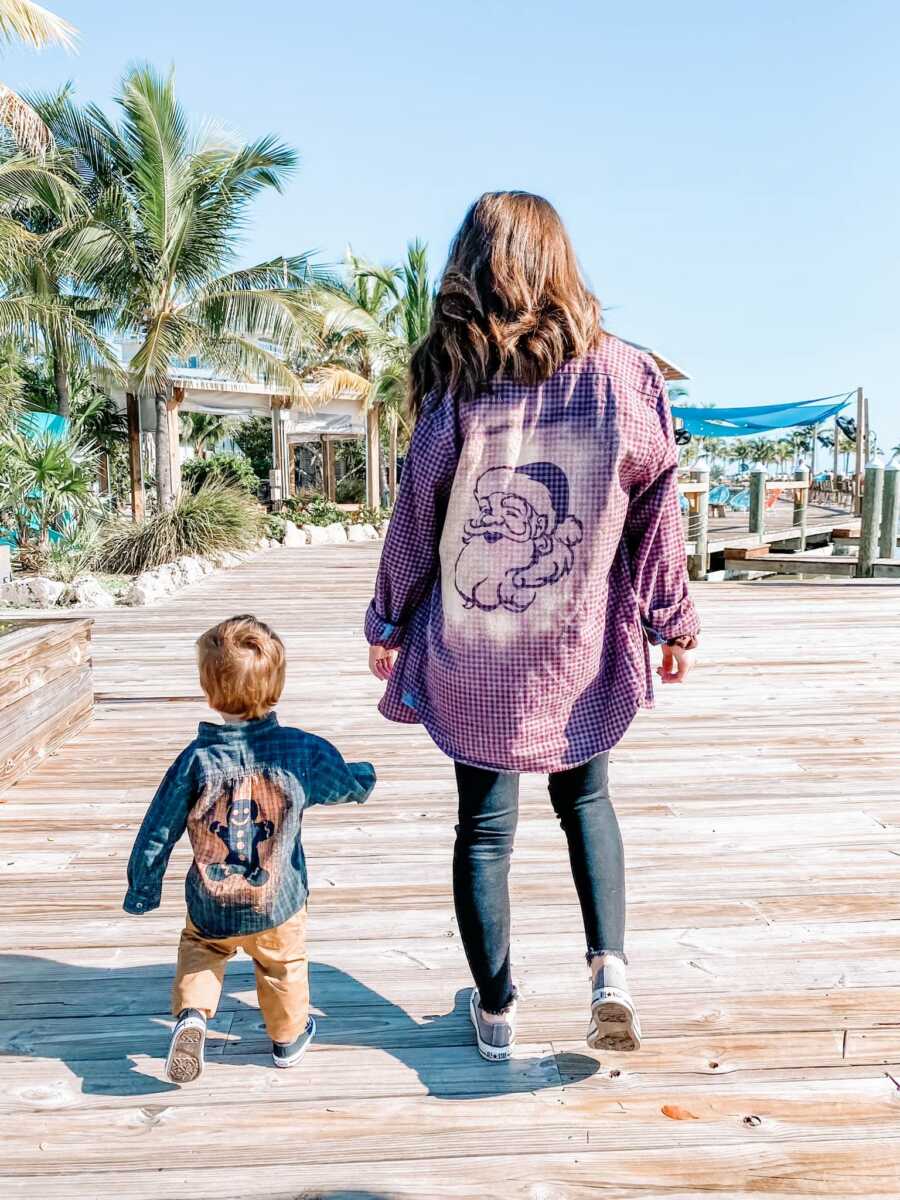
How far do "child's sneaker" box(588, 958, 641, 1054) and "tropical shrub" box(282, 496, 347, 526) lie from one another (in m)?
16.5

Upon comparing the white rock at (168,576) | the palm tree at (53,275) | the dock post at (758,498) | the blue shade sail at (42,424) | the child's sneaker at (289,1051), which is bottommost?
the child's sneaker at (289,1051)

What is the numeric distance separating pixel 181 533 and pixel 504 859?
36.9 ft

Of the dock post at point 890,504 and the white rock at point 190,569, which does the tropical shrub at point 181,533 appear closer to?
the white rock at point 190,569

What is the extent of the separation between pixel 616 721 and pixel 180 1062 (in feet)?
3.28

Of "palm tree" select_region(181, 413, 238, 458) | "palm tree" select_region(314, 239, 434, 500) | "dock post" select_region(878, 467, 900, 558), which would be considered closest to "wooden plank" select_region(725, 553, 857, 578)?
"dock post" select_region(878, 467, 900, 558)

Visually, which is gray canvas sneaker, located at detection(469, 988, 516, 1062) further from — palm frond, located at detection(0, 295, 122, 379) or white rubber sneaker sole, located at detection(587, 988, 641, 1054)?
palm frond, located at detection(0, 295, 122, 379)

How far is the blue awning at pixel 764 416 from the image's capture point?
19812mm

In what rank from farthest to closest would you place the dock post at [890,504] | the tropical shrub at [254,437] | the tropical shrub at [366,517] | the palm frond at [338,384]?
the tropical shrub at [254,437]
the palm frond at [338,384]
the tropical shrub at [366,517]
the dock post at [890,504]

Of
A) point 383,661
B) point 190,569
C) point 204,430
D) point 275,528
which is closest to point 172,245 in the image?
point 275,528

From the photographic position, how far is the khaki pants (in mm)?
1859

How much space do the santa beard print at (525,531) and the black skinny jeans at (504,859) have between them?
34 centimetres

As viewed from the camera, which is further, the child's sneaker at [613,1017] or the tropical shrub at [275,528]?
the tropical shrub at [275,528]

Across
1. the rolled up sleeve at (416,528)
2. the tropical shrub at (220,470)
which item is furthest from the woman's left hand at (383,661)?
the tropical shrub at (220,470)

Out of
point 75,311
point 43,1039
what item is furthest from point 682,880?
point 75,311
